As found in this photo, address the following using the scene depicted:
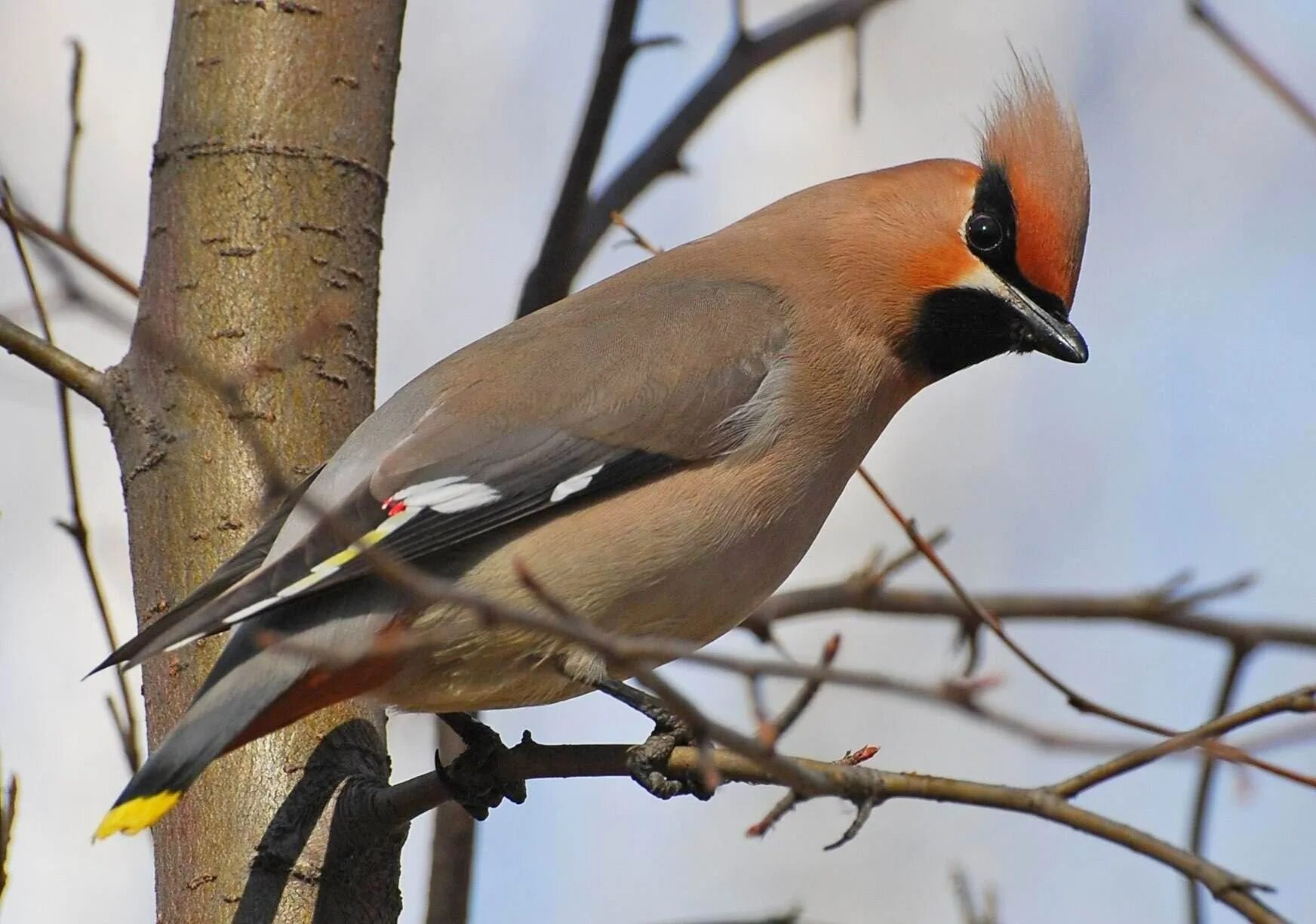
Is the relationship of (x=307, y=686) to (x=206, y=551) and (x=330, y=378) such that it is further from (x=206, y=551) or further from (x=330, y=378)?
(x=330, y=378)

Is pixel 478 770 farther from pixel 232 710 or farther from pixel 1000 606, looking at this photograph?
pixel 1000 606

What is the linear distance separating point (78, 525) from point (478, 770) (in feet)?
2.99

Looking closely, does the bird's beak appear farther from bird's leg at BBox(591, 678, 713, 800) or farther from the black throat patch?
bird's leg at BBox(591, 678, 713, 800)

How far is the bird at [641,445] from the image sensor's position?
2.89 metres

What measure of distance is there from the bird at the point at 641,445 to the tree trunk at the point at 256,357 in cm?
14

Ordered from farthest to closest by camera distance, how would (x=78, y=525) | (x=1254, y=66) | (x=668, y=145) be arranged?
(x=668, y=145)
(x=78, y=525)
(x=1254, y=66)

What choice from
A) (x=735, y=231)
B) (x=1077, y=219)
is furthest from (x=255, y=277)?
(x=1077, y=219)

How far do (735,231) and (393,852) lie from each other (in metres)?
1.63

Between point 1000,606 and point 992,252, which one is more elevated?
point 992,252

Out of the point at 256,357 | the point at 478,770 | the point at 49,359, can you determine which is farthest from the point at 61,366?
the point at 478,770

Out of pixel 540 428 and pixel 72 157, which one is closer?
pixel 540 428

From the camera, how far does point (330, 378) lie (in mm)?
3412

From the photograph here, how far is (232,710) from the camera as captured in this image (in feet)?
9.04

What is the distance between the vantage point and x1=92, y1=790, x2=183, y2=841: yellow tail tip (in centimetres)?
266
